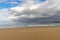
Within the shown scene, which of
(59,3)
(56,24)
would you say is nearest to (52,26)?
(56,24)

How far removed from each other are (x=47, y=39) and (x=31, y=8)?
0.22 m

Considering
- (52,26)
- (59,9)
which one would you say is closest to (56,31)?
(52,26)

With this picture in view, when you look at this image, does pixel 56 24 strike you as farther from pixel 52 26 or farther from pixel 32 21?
pixel 32 21

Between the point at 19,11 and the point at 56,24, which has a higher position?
the point at 19,11

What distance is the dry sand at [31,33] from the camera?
2.93 ft

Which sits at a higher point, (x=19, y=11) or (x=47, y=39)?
(x=19, y=11)

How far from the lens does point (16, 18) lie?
92 centimetres

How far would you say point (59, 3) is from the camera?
3.06 ft

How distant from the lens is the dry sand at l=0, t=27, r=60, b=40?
2.93 feet

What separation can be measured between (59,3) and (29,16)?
207mm

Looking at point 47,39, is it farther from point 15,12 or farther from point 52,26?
point 15,12

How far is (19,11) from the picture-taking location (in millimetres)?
918

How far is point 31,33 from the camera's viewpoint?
90cm

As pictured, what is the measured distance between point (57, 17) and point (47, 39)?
15 cm
